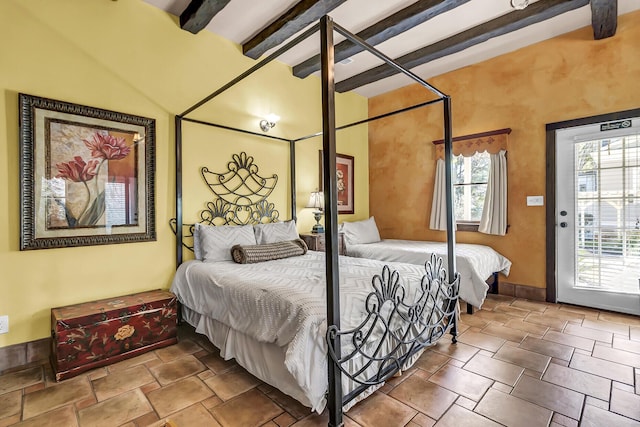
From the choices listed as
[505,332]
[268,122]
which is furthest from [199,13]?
[505,332]

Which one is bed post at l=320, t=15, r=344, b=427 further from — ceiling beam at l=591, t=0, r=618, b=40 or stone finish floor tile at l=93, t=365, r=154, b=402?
ceiling beam at l=591, t=0, r=618, b=40

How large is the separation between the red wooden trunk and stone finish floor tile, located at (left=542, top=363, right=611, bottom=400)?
2682 mm

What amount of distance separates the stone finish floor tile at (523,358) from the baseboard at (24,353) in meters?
3.24

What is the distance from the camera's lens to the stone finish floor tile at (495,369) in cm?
196

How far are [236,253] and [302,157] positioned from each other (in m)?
1.78

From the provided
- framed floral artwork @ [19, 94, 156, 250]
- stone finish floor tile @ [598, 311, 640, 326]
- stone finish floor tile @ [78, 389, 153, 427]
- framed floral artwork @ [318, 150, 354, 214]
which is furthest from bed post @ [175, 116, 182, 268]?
stone finish floor tile @ [598, 311, 640, 326]

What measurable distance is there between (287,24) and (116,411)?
314 cm

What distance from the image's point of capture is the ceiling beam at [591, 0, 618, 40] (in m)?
2.62

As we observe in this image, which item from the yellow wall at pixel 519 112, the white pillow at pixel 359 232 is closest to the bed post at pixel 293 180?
the white pillow at pixel 359 232

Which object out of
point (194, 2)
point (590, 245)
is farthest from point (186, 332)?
point (590, 245)

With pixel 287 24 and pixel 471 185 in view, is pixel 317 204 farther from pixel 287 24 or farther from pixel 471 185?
pixel 471 185

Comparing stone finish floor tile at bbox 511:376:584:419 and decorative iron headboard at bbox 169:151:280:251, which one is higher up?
decorative iron headboard at bbox 169:151:280:251

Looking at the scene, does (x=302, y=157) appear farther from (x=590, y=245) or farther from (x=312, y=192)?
(x=590, y=245)

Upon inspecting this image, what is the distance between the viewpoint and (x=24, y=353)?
7.02 ft
